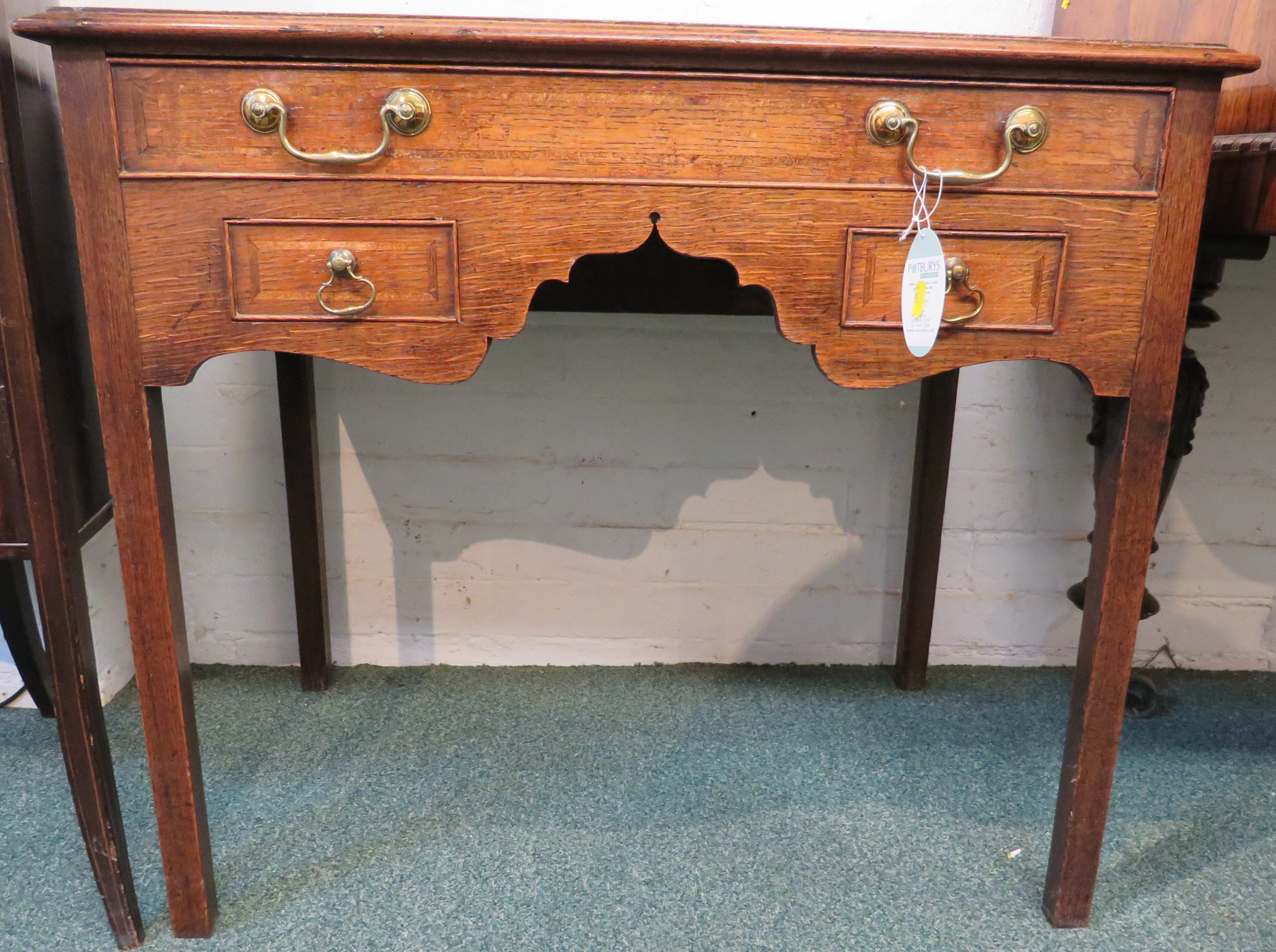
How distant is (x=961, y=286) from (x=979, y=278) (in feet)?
0.06

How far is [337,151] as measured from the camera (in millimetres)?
760

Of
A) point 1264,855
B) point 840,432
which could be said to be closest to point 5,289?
point 840,432

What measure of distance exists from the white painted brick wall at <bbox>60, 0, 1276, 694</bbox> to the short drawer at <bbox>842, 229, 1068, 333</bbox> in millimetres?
601

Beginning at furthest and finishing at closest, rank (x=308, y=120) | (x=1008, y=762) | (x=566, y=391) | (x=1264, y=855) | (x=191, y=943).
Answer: (x=566, y=391)
(x=1008, y=762)
(x=1264, y=855)
(x=191, y=943)
(x=308, y=120)

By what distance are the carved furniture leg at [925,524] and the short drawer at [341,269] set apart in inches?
31.5

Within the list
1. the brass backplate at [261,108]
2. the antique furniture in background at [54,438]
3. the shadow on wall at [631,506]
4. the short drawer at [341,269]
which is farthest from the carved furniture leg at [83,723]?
the shadow on wall at [631,506]

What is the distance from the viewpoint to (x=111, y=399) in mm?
794

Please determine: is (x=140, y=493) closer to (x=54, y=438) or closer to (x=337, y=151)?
(x=54, y=438)

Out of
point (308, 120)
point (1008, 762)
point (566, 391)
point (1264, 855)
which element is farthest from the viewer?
point (566, 391)

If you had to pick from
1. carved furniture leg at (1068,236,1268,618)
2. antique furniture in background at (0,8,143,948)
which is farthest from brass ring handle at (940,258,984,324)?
antique furniture in background at (0,8,143,948)

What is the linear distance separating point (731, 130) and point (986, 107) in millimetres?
222

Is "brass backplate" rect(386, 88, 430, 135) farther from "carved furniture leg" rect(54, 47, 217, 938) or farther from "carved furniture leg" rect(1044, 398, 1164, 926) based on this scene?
"carved furniture leg" rect(1044, 398, 1164, 926)

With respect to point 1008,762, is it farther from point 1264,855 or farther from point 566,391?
point 566,391

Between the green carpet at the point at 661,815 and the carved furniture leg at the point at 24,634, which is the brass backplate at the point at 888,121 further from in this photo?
the carved furniture leg at the point at 24,634
